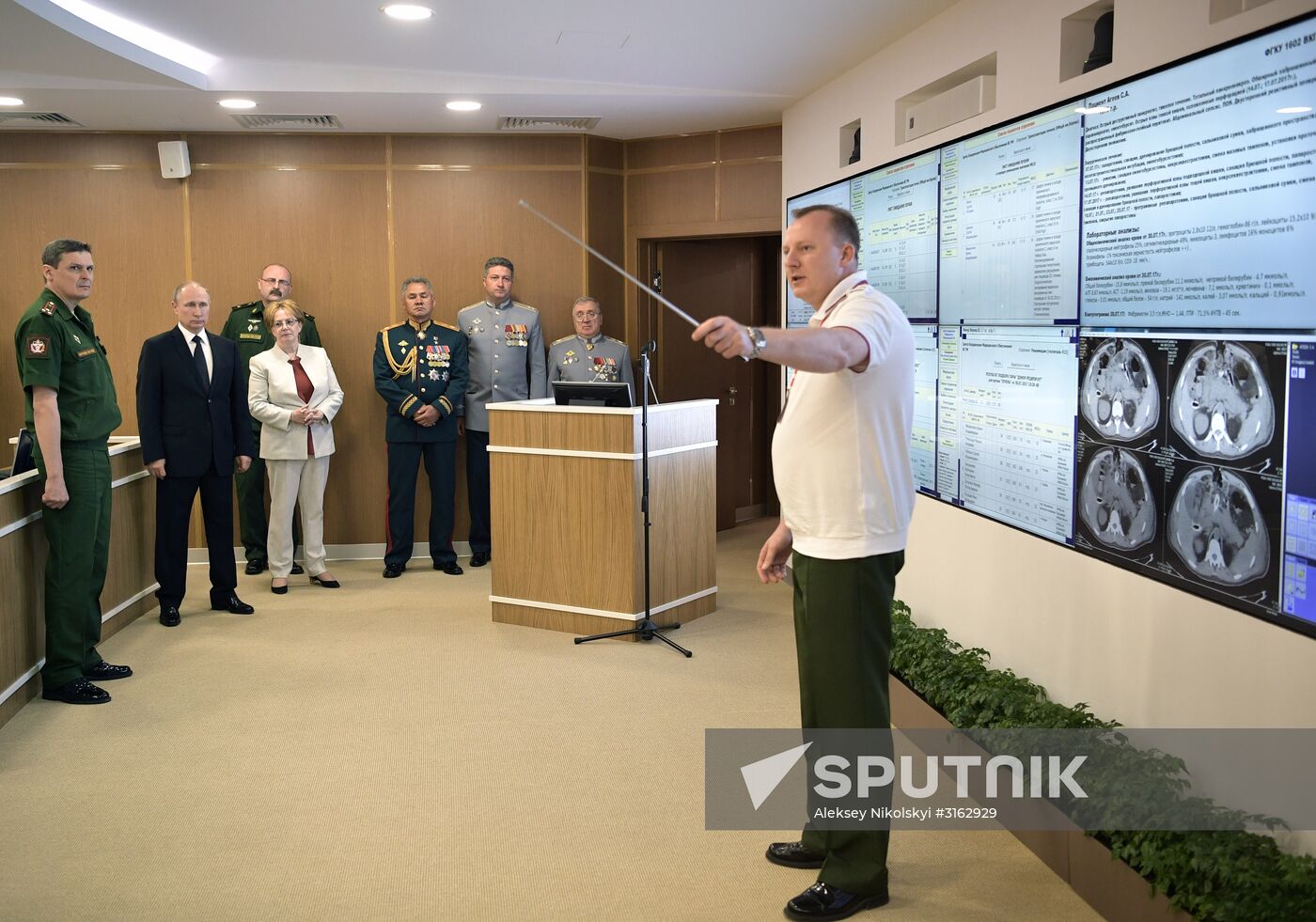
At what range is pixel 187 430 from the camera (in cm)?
568

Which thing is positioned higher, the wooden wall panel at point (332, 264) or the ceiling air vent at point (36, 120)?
the ceiling air vent at point (36, 120)

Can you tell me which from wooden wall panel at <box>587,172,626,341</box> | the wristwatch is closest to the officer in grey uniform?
wooden wall panel at <box>587,172,626,341</box>

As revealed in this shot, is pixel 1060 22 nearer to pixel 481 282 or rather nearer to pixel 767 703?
pixel 767 703

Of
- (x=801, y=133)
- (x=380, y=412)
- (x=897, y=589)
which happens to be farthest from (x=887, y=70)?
(x=380, y=412)

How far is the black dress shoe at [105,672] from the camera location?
490cm

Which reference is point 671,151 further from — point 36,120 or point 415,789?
point 415,789

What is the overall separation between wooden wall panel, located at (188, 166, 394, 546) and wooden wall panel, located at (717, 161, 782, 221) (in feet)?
7.86

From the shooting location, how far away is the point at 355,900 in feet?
9.76

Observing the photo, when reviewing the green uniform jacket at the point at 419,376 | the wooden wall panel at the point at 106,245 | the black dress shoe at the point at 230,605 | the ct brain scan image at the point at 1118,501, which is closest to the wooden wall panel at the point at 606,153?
the green uniform jacket at the point at 419,376

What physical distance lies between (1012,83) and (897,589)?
2.47 metres

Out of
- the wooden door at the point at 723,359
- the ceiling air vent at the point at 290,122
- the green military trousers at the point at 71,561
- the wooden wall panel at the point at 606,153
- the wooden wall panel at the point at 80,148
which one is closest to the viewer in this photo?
the green military trousers at the point at 71,561

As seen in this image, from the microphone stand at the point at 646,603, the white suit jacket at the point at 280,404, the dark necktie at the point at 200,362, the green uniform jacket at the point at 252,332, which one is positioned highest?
the green uniform jacket at the point at 252,332

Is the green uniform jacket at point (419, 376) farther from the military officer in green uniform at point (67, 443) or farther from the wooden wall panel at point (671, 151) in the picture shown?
the military officer in green uniform at point (67, 443)

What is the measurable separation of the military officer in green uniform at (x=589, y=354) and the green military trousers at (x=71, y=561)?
3224 millimetres
